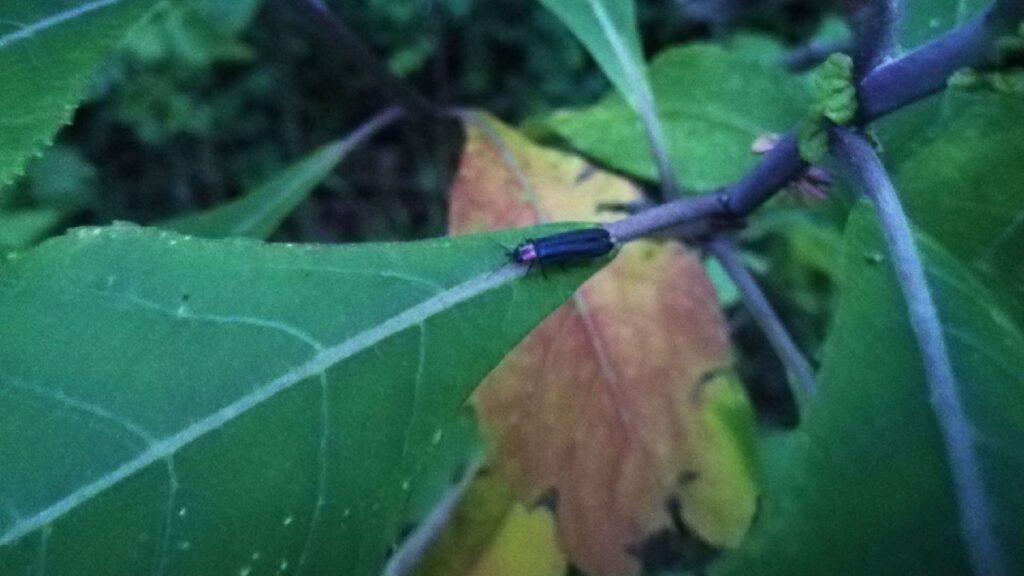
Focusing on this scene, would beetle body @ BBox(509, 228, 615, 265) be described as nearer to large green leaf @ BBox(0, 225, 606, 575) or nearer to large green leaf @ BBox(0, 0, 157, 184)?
large green leaf @ BBox(0, 225, 606, 575)

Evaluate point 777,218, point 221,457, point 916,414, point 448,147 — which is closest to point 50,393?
point 221,457

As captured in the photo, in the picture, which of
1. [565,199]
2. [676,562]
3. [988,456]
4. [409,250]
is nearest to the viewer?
[988,456]

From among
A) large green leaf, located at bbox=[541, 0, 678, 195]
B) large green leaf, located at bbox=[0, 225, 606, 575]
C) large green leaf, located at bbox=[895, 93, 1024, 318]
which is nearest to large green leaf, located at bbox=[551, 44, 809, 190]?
large green leaf, located at bbox=[541, 0, 678, 195]

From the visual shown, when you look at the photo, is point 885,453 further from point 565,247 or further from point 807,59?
point 807,59

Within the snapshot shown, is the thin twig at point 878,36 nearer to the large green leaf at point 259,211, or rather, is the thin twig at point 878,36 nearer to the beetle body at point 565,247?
the beetle body at point 565,247

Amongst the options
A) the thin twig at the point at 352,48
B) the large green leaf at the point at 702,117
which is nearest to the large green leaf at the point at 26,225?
the thin twig at the point at 352,48

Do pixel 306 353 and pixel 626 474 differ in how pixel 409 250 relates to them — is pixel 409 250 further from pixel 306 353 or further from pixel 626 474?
pixel 626 474
